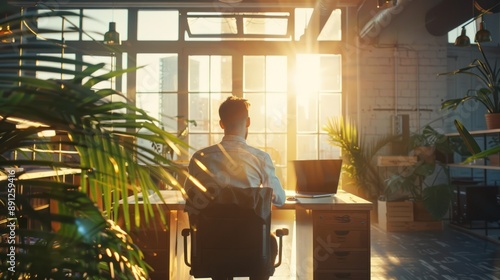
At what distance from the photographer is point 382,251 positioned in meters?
5.26

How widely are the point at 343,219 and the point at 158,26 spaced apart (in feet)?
19.4

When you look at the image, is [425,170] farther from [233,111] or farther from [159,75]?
[233,111]

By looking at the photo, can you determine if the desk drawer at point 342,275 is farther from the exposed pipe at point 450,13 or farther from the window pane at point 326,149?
the window pane at point 326,149

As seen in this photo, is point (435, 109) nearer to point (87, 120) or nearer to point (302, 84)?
point (302, 84)

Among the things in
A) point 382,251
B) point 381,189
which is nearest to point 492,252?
point 382,251

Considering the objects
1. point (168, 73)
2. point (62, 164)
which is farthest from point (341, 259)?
point (168, 73)

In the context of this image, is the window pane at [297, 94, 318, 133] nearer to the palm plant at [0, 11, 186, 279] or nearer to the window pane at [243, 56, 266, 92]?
the window pane at [243, 56, 266, 92]

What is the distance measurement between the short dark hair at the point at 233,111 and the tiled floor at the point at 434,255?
2217 millimetres

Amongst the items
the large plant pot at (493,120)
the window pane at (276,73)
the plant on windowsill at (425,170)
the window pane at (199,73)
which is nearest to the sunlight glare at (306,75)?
the window pane at (276,73)

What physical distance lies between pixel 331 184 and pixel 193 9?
555cm

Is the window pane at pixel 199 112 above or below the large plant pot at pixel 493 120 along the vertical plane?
above

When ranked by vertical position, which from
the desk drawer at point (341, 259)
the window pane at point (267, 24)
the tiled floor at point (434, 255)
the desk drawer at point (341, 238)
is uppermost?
the window pane at point (267, 24)

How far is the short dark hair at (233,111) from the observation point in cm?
263

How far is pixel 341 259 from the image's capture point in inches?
113
